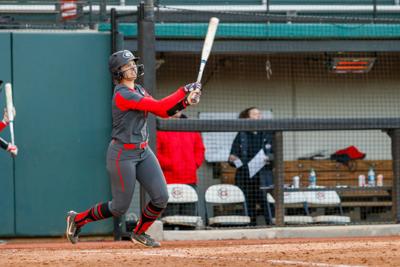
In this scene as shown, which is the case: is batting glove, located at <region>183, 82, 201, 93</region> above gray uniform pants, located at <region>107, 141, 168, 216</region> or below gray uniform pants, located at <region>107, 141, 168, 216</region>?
above

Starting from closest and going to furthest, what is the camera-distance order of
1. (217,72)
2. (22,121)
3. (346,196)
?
1. (22,121)
2. (346,196)
3. (217,72)

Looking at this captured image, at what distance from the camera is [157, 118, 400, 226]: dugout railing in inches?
448

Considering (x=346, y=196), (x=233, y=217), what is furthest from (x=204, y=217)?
(x=346, y=196)

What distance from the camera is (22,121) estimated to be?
11.6m

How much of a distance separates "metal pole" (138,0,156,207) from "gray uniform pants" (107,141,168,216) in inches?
105

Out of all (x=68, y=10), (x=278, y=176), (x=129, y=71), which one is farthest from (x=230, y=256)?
(x=68, y=10)

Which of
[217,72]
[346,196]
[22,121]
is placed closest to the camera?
[22,121]

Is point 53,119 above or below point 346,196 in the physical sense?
above

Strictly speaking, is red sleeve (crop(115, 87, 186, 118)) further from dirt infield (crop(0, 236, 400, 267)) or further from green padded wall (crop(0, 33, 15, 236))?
green padded wall (crop(0, 33, 15, 236))

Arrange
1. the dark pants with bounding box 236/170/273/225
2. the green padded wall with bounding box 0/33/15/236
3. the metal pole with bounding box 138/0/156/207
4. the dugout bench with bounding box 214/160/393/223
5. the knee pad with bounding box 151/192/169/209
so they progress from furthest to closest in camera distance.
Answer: the dugout bench with bounding box 214/160/393/223
the dark pants with bounding box 236/170/273/225
the green padded wall with bounding box 0/33/15/236
the metal pole with bounding box 138/0/156/207
the knee pad with bounding box 151/192/169/209

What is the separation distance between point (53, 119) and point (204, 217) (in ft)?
7.46

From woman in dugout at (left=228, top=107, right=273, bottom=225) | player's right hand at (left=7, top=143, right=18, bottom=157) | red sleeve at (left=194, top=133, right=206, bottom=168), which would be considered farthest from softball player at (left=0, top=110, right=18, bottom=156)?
woman in dugout at (left=228, top=107, right=273, bottom=225)

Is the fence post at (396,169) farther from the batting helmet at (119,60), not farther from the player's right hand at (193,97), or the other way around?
the player's right hand at (193,97)

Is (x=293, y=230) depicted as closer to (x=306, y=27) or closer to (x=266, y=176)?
(x=266, y=176)
